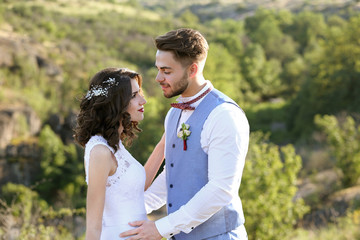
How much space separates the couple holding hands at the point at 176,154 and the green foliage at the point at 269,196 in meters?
5.09

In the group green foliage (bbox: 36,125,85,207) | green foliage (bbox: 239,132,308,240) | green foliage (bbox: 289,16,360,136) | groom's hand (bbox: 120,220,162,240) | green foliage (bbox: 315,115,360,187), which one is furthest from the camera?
green foliage (bbox: 289,16,360,136)

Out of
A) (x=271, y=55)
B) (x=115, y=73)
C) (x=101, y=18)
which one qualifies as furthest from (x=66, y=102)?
(x=115, y=73)

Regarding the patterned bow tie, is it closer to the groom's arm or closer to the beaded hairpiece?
the groom's arm

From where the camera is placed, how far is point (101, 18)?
59.3m

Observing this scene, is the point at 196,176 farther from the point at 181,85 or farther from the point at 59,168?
the point at 59,168

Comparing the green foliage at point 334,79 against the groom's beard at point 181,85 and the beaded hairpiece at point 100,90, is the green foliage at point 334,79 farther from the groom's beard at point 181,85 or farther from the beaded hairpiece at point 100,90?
the beaded hairpiece at point 100,90

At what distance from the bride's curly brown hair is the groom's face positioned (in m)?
0.23

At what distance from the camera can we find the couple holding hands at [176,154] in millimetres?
2299

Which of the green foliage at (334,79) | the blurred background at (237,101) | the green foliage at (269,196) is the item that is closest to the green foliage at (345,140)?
the blurred background at (237,101)

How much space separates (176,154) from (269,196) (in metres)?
5.72

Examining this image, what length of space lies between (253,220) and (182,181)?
17.3ft

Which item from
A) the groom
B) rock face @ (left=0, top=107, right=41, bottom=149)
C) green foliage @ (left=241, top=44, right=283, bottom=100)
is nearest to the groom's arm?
the groom

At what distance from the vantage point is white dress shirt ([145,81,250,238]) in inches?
89.4

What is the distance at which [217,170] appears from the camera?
2273 millimetres
